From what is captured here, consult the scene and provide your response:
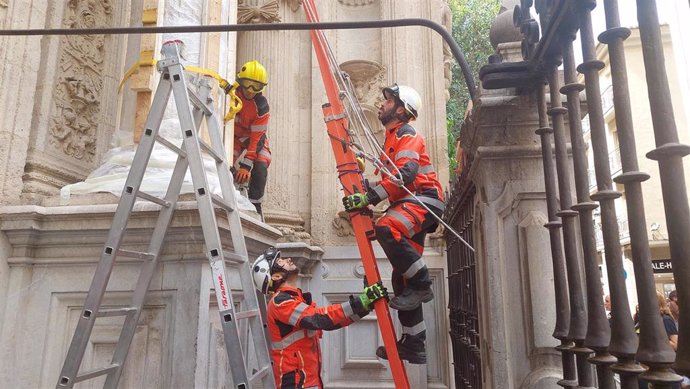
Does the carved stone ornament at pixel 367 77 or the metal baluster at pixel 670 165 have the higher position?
the carved stone ornament at pixel 367 77

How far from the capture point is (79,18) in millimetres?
4266

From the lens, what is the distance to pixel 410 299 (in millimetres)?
3668

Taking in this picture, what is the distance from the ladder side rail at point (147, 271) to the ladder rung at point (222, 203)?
0.25 m

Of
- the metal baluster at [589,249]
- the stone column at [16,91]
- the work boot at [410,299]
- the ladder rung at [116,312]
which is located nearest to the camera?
the metal baluster at [589,249]

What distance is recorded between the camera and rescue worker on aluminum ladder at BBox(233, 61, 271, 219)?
5.25 metres

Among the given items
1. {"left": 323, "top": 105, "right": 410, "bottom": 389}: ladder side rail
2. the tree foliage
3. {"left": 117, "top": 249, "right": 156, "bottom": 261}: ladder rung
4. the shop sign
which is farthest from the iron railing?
the tree foliage

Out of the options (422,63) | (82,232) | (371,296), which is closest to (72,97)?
(82,232)

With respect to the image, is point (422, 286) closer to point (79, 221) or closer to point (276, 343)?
point (276, 343)

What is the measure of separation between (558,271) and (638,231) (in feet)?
3.23

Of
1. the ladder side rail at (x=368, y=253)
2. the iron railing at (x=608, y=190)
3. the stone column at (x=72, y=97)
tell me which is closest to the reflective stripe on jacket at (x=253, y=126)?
the stone column at (x=72, y=97)

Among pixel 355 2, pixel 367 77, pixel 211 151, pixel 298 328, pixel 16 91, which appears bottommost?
pixel 298 328

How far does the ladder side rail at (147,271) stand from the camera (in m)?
2.80

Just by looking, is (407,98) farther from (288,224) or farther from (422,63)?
(422,63)

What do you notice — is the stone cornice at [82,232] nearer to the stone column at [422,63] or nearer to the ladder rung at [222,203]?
the ladder rung at [222,203]
